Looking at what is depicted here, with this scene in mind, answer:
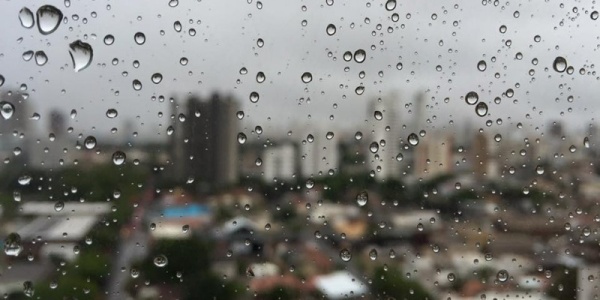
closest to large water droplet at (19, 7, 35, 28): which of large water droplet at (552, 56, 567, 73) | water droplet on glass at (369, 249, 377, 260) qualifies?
water droplet on glass at (369, 249, 377, 260)

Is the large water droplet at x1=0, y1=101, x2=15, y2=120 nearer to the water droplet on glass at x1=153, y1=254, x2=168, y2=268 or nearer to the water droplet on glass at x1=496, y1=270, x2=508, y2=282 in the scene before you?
the water droplet on glass at x1=153, y1=254, x2=168, y2=268

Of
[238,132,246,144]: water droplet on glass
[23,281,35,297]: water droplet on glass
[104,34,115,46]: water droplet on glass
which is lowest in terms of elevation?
[23,281,35,297]: water droplet on glass

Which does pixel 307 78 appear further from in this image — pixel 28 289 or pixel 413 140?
pixel 28 289

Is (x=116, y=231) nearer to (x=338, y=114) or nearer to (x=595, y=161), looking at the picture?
(x=338, y=114)

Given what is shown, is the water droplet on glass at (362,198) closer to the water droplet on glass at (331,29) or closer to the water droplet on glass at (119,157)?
the water droplet on glass at (331,29)

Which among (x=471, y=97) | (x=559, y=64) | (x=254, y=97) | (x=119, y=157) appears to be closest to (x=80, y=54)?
(x=119, y=157)

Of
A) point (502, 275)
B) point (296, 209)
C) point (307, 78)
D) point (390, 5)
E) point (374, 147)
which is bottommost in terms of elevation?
point (502, 275)
